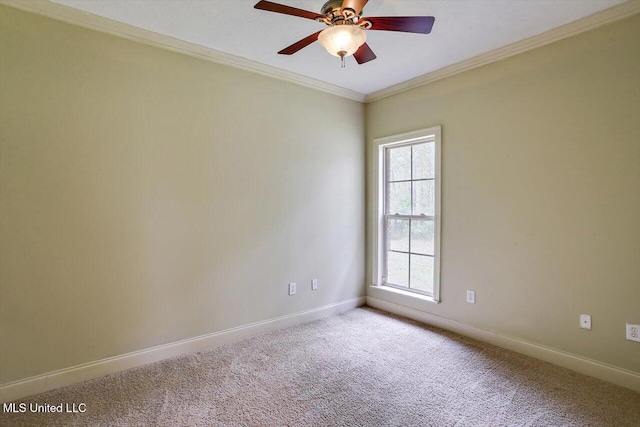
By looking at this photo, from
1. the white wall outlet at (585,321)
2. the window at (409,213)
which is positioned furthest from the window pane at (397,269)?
the white wall outlet at (585,321)

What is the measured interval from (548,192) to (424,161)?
1.27 metres

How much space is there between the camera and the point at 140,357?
260cm

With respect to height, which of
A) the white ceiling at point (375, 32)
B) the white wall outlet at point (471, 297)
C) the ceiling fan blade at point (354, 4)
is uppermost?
the white ceiling at point (375, 32)

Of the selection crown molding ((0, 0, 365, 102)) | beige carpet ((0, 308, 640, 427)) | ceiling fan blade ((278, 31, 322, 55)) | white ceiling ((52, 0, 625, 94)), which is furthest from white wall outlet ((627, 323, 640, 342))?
crown molding ((0, 0, 365, 102))

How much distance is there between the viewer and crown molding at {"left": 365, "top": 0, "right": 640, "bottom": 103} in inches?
89.4

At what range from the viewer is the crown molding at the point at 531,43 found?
2.27 m

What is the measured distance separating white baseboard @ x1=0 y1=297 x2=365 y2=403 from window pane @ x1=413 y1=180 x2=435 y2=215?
1566 millimetres

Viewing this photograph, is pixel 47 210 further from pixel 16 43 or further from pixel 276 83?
pixel 276 83

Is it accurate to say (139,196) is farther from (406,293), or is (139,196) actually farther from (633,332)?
(633,332)

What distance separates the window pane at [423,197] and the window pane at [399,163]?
0.19 meters

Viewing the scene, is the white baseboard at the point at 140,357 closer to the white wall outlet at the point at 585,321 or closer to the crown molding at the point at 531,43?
the white wall outlet at the point at 585,321

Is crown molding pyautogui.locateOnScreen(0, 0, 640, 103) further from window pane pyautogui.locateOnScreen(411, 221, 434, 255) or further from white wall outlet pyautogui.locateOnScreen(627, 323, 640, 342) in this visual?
white wall outlet pyautogui.locateOnScreen(627, 323, 640, 342)

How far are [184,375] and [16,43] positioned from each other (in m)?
2.54

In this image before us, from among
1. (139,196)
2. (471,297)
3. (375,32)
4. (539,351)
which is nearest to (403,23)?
(375,32)
